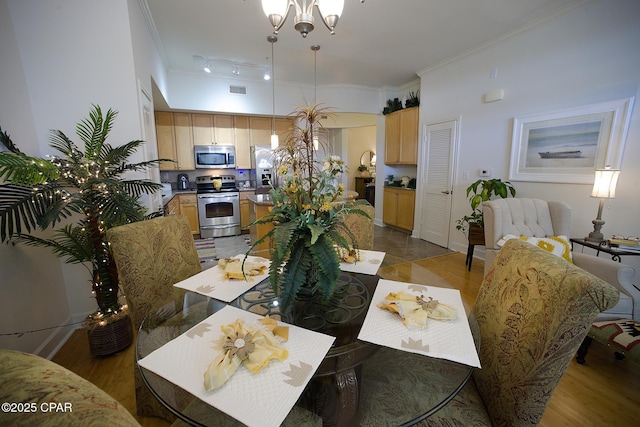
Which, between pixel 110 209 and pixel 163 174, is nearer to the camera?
pixel 110 209

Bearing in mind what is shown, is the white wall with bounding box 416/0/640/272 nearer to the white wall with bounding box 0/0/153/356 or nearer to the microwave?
the microwave

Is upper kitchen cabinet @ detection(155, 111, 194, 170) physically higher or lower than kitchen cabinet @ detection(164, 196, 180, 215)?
higher

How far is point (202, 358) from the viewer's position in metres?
0.79

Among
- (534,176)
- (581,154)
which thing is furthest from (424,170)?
(581,154)

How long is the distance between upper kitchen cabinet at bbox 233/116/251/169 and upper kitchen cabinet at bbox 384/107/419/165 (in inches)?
109

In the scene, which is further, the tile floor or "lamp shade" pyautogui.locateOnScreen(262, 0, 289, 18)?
the tile floor

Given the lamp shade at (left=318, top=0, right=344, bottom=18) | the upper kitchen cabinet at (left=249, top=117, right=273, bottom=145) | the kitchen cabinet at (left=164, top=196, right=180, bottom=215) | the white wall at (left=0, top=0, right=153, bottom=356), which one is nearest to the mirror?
the upper kitchen cabinet at (left=249, top=117, right=273, bottom=145)

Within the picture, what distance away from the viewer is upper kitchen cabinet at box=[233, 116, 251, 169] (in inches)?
201

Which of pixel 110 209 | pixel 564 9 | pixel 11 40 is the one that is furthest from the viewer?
pixel 564 9

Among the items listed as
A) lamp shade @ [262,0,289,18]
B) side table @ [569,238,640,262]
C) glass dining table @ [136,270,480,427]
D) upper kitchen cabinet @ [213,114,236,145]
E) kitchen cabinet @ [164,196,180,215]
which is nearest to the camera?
glass dining table @ [136,270,480,427]

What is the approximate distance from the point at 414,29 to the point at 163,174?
4.72 meters

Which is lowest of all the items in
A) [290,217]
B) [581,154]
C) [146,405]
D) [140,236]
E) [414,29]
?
[146,405]

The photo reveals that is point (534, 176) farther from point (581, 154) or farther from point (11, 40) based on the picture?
point (11, 40)

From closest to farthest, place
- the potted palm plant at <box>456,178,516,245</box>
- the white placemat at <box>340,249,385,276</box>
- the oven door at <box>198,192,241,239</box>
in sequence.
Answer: the white placemat at <box>340,249,385,276</box>
the potted palm plant at <box>456,178,516,245</box>
the oven door at <box>198,192,241,239</box>
